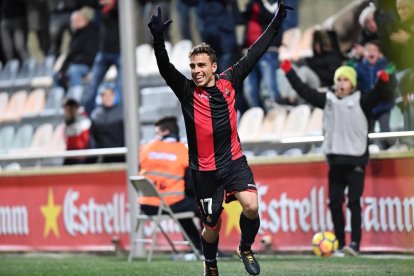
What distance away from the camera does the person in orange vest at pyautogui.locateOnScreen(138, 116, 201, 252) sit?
14.3 metres

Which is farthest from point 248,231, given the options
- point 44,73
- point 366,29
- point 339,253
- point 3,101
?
point 3,101

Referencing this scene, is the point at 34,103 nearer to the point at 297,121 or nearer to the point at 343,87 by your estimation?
the point at 297,121

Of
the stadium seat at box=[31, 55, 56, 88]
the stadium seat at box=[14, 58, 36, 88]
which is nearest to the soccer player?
the stadium seat at box=[31, 55, 56, 88]

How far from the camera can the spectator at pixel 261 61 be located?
51.3 feet

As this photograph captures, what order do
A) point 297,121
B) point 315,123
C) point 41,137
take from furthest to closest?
Answer: point 41,137 < point 297,121 < point 315,123

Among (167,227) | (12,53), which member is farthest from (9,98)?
(167,227)

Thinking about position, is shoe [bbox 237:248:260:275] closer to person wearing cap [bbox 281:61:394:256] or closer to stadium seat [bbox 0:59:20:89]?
person wearing cap [bbox 281:61:394:256]

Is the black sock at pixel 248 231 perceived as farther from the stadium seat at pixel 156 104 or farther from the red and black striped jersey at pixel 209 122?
the stadium seat at pixel 156 104

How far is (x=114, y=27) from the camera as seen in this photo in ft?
58.4

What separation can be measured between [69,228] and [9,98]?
8.84 ft

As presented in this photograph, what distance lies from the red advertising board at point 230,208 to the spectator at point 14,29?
1941 mm

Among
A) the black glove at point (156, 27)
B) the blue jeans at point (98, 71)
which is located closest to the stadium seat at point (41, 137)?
the blue jeans at point (98, 71)

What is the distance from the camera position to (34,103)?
18.8 meters

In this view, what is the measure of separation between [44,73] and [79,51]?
0.84 meters
